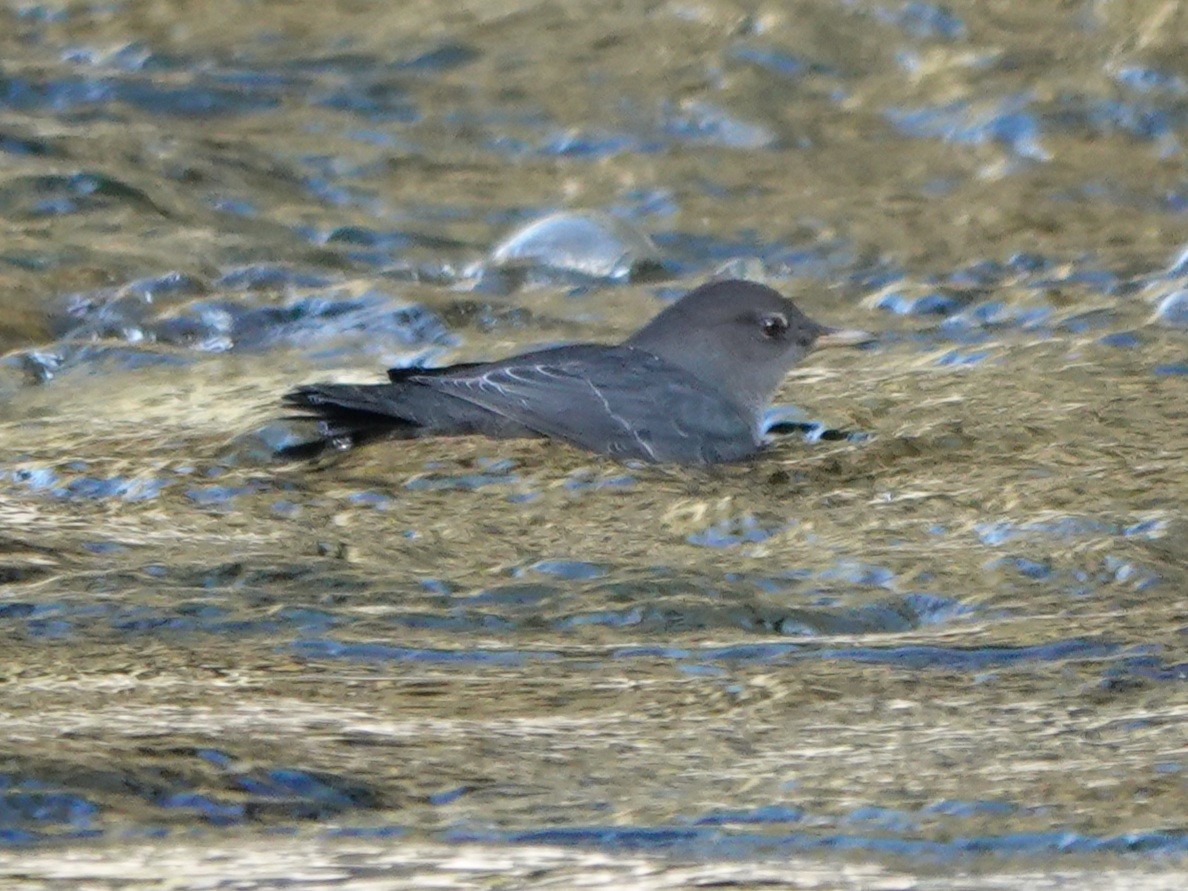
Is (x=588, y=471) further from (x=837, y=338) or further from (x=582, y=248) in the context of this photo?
(x=582, y=248)

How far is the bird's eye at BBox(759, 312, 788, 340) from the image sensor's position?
6992mm

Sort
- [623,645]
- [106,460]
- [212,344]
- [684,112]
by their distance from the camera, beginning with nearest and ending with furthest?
[623,645]
[106,460]
[212,344]
[684,112]

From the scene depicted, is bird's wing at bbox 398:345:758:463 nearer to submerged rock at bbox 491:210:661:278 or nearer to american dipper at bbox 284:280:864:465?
american dipper at bbox 284:280:864:465

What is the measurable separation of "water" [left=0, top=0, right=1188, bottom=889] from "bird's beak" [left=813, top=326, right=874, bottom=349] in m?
0.21

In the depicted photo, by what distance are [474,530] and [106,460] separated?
1.19 m

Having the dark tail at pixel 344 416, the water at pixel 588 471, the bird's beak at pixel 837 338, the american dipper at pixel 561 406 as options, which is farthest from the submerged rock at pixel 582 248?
the dark tail at pixel 344 416

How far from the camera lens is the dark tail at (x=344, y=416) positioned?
598 cm

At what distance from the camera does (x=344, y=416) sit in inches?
242

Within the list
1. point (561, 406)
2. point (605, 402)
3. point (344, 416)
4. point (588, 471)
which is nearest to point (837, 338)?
point (605, 402)

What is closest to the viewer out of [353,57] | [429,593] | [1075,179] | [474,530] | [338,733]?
[338,733]

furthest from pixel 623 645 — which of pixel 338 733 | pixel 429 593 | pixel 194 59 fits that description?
pixel 194 59

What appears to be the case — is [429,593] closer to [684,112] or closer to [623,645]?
[623,645]

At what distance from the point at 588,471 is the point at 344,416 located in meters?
0.66

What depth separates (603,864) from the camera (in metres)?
A: 3.27
